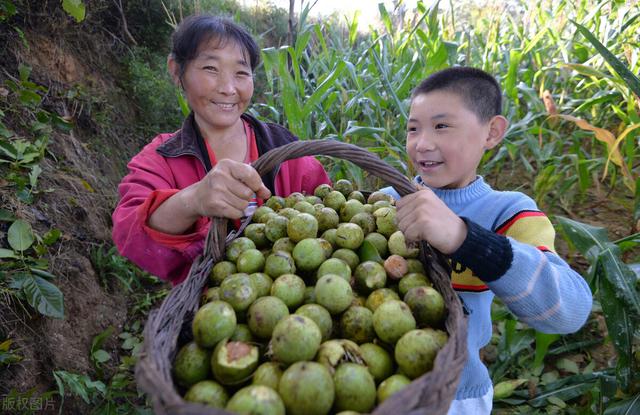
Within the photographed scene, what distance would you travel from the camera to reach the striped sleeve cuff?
1.25m

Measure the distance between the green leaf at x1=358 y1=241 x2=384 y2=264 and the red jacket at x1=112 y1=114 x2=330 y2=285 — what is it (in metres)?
0.70

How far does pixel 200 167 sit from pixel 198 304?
0.96 m

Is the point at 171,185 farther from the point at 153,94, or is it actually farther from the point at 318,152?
the point at 153,94

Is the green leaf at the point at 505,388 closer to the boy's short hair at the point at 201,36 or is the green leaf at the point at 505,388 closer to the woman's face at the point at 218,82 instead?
the woman's face at the point at 218,82

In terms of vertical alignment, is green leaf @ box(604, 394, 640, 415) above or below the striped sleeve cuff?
below

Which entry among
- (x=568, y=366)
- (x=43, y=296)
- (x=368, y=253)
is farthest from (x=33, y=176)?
(x=568, y=366)

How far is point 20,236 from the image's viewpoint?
2.35 metres

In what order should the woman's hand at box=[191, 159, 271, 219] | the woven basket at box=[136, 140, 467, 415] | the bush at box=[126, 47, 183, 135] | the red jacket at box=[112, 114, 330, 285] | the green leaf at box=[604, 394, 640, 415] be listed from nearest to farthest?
the woven basket at box=[136, 140, 467, 415]
the woman's hand at box=[191, 159, 271, 219]
the red jacket at box=[112, 114, 330, 285]
the green leaf at box=[604, 394, 640, 415]
the bush at box=[126, 47, 183, 135]

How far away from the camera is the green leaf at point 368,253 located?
152 centimetres

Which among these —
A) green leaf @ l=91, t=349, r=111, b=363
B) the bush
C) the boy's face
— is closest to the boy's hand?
the boy's face

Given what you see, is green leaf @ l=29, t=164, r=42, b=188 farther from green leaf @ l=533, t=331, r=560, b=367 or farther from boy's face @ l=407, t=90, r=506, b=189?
green leaf @ l=533, t=331, r=560, b=367

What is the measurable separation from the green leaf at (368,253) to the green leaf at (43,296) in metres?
1.79

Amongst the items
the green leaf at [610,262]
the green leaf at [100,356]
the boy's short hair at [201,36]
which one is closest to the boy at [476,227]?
the green leaf at [610,262]

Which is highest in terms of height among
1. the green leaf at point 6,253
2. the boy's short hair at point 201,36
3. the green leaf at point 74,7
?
the green leaf at point 74,7
